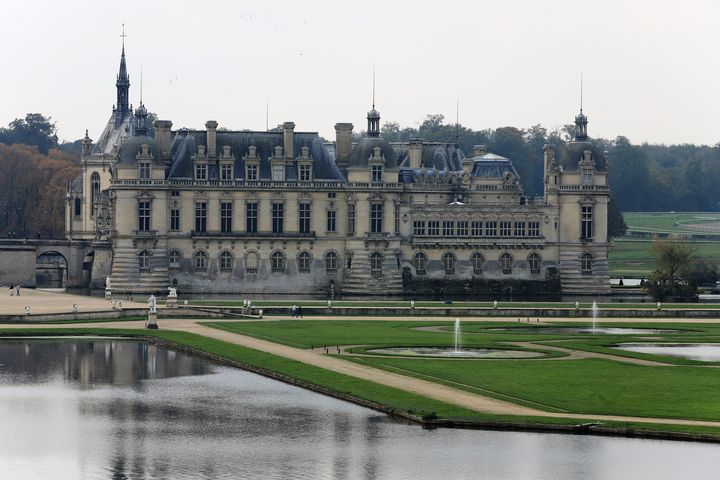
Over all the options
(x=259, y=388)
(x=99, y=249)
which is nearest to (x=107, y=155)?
(x=99, y=249)

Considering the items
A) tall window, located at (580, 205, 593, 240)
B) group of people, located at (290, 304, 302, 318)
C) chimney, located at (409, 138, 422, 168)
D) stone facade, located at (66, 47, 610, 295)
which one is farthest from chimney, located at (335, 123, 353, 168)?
group of people, located at (290, 304, 302, 318)

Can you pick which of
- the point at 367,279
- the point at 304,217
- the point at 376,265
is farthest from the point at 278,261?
the point at 376,265

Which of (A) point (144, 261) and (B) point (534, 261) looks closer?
(A) point (144, 261)

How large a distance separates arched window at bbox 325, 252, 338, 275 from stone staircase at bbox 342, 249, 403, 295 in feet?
3.54

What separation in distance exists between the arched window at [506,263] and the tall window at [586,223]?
5.89 m

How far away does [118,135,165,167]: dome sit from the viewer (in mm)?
134375

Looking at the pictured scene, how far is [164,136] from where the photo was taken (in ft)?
450

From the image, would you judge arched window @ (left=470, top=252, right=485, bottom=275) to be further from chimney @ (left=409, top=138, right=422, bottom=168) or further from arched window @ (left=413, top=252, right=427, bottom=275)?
chimney @ (left=409, top=138, right=422, bottom=168)

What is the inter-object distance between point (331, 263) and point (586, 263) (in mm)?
19965

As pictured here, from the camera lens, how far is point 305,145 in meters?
139

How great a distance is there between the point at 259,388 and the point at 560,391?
36.6ft

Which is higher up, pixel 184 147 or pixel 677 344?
pixel 184 147

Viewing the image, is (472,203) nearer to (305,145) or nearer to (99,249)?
(305,145)

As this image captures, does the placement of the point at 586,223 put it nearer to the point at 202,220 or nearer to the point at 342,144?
the point at 342,144
